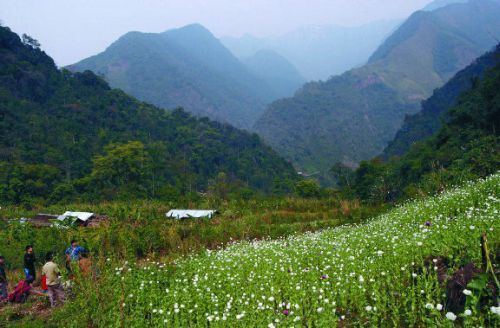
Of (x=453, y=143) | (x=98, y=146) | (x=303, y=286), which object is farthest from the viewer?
(x=98, y=146)

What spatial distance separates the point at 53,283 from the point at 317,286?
21.8ft

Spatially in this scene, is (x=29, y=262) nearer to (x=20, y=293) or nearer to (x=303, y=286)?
(x=20, y=293)

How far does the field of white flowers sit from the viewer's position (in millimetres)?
4770

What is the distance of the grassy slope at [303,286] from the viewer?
489 centimetres

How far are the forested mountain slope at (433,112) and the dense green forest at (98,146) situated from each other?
29815 mm

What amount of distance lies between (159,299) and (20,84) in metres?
71.9

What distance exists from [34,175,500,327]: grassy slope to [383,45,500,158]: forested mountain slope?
87.6 meters

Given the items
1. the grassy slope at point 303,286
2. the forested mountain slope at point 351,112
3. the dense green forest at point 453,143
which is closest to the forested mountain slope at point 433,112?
the forested mountain slope at point 351,112

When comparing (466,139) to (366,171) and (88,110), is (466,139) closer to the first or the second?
(366,171)

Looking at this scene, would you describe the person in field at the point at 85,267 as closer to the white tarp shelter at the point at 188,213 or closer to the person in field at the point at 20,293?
the person in field at the point at 20,293

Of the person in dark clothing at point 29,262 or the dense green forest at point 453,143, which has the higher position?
the person in dark clothing at point 29,262

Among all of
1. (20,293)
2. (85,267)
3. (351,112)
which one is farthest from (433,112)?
(20,293)

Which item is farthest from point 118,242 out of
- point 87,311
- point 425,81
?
point 425,81

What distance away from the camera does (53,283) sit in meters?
8.79
